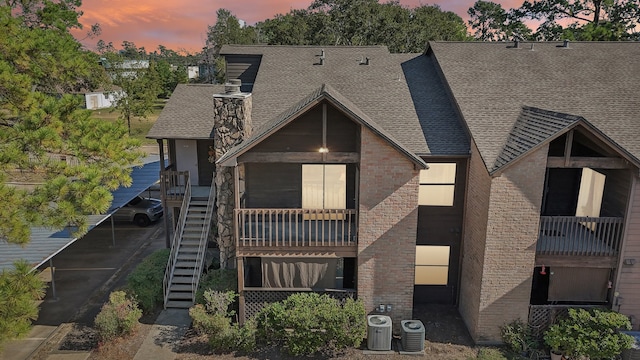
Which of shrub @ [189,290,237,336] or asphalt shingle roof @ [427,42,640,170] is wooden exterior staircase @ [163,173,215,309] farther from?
asphalt shingle roof @ [427,42,640,170]

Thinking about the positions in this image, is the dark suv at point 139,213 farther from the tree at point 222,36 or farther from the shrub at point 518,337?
the tree at point 222,36

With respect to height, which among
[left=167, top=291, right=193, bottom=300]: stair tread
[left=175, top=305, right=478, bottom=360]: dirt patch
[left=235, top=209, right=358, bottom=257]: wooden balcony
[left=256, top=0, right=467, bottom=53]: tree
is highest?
[left=256, top=0, right=467, bottom=53]: tree

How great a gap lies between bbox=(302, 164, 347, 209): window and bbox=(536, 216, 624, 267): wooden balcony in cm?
635

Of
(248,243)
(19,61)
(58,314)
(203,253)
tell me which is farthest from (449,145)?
(58,314)

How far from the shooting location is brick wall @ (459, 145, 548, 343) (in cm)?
1306

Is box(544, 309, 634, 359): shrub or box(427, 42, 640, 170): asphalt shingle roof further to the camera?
box(427, 42, 640, 170): asphalt shingle roof

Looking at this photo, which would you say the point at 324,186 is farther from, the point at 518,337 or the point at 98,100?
the point at 98,100

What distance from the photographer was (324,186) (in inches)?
626

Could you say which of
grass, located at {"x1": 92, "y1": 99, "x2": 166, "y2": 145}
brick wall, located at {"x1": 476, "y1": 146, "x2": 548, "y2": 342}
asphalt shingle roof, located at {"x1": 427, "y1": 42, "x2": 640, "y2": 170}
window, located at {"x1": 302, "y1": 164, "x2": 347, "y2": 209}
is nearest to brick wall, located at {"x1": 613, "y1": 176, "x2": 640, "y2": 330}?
asphalt shingle roof, located at {"x1": 427, "y1": 42, "x2": 640, "y2": 170}

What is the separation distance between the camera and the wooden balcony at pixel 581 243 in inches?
528

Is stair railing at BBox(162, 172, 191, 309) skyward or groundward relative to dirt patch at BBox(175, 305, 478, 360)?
skyward

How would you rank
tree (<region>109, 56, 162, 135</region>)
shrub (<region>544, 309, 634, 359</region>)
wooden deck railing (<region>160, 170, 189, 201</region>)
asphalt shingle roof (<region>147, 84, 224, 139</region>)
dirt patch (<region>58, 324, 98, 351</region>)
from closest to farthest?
shrub (<region>544, 309, 634, 359</region>), dirt patch (<region>58, 324, 98, 351</region>), asphalt shingle roof (<region>147, 84, 224, 139</region>), wooden deck railing (<region>160, 170, 189, 201</region>), tree (<region>109, 56, 162, 135</region>)

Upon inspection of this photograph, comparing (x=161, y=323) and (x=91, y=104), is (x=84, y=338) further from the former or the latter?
(x=91, y=104)

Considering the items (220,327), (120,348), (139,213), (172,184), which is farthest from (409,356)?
(139,213)
